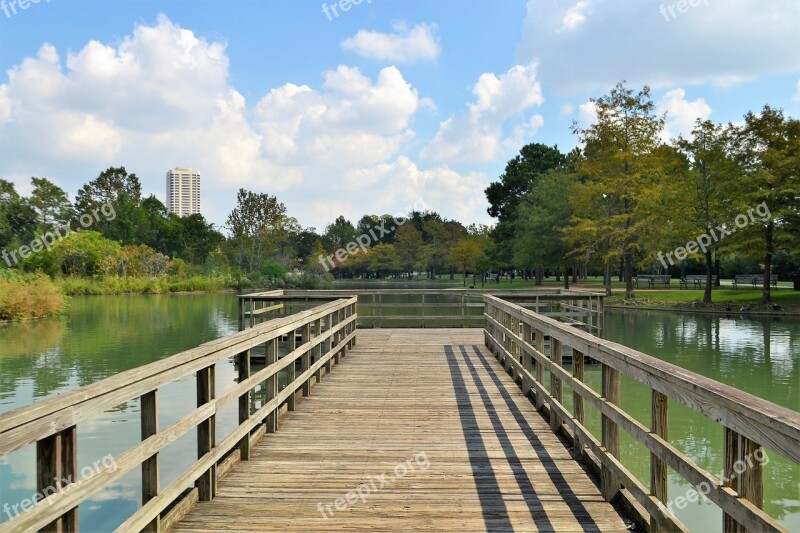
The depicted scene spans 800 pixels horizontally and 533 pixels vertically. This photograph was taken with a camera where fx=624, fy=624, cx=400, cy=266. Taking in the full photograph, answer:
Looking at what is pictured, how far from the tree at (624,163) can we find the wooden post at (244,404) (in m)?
29.9

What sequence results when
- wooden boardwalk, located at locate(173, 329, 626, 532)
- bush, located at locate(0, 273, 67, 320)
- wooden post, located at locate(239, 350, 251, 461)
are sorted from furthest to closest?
bush, located at locate(0, 273, 67, 320) < wooden post, located at locate(239, 350, 251, 461) < wooden boardwalk, located at locate(173, 329, 626, 532)

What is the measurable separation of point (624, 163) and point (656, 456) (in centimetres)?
3258

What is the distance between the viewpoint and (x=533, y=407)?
272 inches

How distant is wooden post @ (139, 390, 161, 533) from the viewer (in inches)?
124

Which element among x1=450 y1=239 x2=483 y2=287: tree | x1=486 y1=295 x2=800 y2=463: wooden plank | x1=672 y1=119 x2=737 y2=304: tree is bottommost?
x1=486 y1=295 x2=800 y2=463: wooden plank

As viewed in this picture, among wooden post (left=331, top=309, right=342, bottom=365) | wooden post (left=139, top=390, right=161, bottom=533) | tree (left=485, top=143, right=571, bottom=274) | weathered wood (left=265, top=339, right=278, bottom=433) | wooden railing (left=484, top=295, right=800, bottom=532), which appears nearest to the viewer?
wooden railing (left=484, top=295, right=800, bottom=532)

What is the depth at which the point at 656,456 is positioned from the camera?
3.18 metres

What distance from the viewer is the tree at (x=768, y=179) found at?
26391 millimetres

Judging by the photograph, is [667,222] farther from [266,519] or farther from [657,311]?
[266,519]

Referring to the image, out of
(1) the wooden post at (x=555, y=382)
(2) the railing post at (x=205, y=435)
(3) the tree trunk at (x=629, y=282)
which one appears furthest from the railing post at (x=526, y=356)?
(3) the tree trunk at (x=629, y=282)

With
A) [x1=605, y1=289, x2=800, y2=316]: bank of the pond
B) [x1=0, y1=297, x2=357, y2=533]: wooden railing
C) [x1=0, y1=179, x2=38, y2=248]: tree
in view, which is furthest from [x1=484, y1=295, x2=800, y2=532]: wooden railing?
[x1=0, y1=179, x2=38, y2=248]: tree

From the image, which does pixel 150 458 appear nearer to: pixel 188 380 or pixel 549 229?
pixel 188 380

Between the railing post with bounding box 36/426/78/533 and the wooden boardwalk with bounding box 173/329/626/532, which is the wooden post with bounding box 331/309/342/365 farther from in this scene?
the railing post with bounding box 36/426/78/533

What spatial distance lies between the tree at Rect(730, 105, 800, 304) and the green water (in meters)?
5.15
